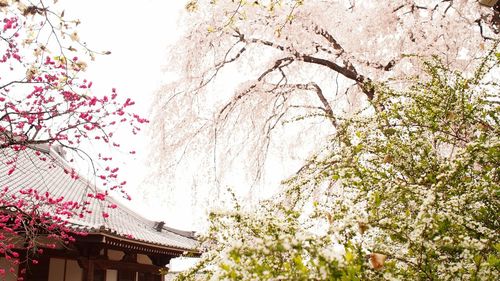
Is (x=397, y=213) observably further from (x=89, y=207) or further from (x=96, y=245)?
(x=89, y=207)

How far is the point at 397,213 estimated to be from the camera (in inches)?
104

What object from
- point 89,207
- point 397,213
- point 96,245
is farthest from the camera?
point 89,207

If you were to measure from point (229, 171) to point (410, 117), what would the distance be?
7.07 m

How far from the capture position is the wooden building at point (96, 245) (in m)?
6.29

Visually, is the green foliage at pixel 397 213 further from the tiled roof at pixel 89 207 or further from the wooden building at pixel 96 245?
the tiled roof at pixel 89 207

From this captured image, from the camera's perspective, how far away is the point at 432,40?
7637mm

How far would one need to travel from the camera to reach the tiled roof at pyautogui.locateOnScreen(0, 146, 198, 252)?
7507 millimetres

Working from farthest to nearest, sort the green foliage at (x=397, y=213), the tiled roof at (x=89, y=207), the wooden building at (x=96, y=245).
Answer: the tiled roof at (x=89, y=207), the wooden building at (x=96, y=245), the green foliage at (x=397, y=213)

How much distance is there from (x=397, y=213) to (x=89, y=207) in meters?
7.34

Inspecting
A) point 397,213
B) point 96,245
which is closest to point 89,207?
point 96,245

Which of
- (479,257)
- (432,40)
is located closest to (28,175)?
(432,40)

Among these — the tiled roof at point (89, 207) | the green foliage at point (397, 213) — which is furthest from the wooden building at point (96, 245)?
the green foliage at point (397, 213)

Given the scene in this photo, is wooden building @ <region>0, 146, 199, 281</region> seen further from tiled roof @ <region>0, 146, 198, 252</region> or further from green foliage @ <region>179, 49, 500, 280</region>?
green foliage @ <region>179, 49, 500, 280</region>

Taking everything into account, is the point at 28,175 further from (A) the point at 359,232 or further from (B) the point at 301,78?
(A) the point at 359,232
